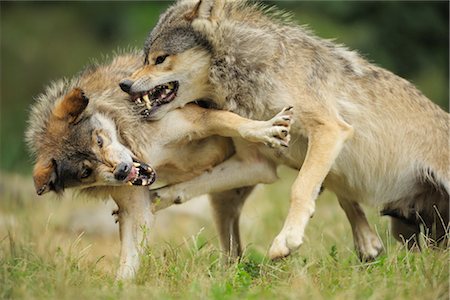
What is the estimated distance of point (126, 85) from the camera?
5.52 meters

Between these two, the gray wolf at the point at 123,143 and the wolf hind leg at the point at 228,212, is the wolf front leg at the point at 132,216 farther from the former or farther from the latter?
the wolf hind leg at the point at 228,212

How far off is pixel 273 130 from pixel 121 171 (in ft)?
3.38

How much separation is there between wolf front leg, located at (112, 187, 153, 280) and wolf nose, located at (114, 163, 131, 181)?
1.13 ft

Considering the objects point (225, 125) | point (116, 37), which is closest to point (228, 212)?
point (225, 125)

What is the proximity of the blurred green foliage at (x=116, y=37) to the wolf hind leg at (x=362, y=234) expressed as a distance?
19.0 ft

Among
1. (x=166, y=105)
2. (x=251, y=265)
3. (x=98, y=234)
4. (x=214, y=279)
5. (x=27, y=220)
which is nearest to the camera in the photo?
(x=214, y=279)

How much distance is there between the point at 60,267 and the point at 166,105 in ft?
4.61

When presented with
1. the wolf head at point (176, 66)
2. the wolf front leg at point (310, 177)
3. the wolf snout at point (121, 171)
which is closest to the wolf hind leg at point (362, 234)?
the wolf front leg at point (310, 177)

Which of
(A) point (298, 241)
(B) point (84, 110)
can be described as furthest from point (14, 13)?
(A) point (298, 241)

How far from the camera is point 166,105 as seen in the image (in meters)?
5.62

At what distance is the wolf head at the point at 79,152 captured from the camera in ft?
17.6

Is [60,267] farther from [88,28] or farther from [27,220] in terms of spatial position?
[88,28]

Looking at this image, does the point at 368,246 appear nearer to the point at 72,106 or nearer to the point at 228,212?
the point at 228,212

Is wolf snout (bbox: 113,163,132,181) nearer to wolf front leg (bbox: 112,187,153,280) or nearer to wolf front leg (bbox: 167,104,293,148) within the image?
wolf front leg (bbox: 112,187,153,280)
